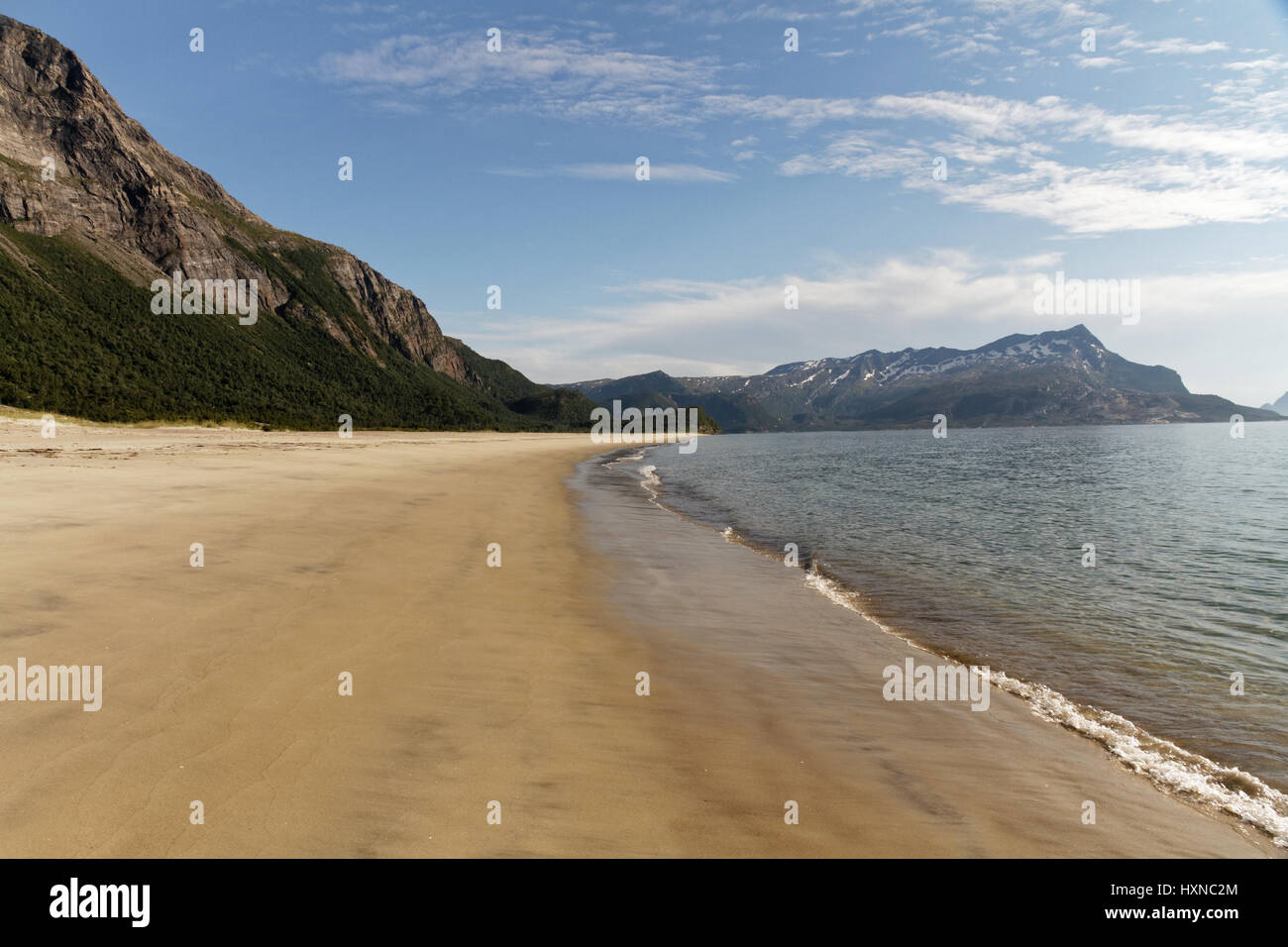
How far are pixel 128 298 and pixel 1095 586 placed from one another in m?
152

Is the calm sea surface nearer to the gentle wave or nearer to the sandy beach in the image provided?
the gentle wave

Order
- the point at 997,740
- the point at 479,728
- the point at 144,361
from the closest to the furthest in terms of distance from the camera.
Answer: the point at 479,728, the point at 997,740, the point at 144,361

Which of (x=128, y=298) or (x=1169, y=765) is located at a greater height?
(x=128, y=298)

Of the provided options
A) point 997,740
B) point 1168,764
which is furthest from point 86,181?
point 1168,764

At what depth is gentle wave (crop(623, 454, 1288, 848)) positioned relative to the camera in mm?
5949

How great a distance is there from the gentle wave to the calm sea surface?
0.26 ft

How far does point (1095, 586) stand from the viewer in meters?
15.0

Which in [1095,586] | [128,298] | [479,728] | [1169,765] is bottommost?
[1169,765]

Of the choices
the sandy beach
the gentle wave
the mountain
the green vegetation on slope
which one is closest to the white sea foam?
the gentle wave

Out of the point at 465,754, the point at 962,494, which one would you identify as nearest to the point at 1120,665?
the point at 465,754

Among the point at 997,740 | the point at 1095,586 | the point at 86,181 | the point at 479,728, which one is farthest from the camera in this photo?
the point at 86,181

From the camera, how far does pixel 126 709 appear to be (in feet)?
19.5

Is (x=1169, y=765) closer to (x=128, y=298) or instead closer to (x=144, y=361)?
(x=144, y=361)
